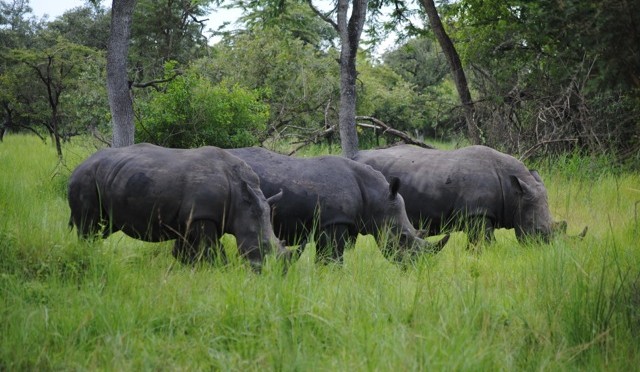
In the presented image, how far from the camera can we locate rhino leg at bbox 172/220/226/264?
5422 mm

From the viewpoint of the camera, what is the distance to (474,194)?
23.7 feet

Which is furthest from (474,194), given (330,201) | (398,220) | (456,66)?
(456,66)

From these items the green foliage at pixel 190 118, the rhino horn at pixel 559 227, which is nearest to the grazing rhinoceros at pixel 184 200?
the rhino horn at pixel 559 227

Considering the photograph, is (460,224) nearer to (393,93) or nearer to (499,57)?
(499,57)

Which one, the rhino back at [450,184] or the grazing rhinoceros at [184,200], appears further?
the rhino back at [450,184]

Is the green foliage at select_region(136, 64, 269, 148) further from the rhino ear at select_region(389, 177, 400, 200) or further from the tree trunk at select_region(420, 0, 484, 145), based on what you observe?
the tree trunk at select_region(420, 0, 484, 145)

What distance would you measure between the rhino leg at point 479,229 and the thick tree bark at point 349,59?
11.1 feet

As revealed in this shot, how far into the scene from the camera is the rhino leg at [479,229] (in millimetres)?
7012

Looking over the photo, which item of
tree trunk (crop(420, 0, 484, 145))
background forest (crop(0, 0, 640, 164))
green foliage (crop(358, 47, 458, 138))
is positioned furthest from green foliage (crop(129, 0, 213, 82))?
tree trunk (crop(420, 0, 484, 145))

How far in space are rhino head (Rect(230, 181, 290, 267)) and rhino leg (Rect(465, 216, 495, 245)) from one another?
2.50 metres

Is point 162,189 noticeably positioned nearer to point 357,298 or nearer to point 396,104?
point 357,298

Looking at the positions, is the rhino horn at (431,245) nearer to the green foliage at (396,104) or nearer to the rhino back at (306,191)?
the rhino back at (306,191)

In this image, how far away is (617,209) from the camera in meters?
8.73

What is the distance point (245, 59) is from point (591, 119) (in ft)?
27.0
